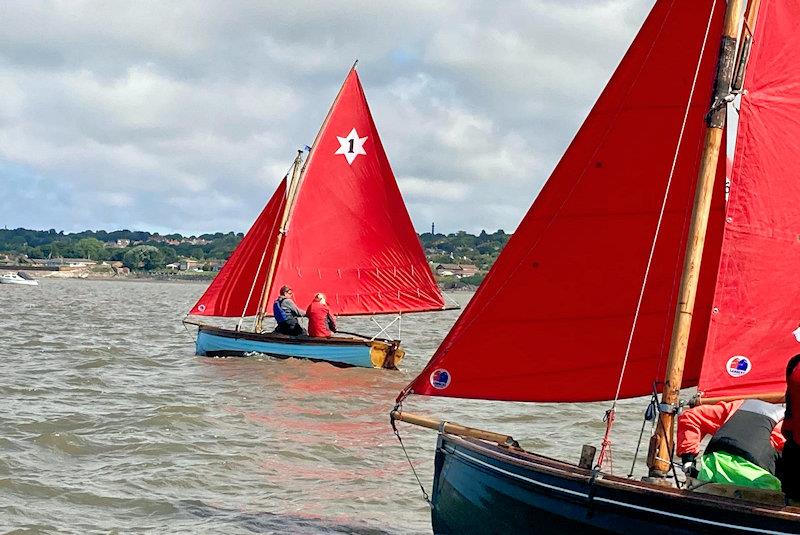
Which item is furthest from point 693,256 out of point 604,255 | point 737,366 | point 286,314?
point 286,314

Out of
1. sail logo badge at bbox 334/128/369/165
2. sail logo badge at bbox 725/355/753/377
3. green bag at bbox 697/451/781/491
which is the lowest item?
green bag at bbox 697/451/781/491

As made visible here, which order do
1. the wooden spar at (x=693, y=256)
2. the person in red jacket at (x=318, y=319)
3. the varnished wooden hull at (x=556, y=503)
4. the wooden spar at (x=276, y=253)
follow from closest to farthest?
the varnished wooden hull at (x=556, y=503)
the wooden spar at (x=693, y=256)
the person in red jacket at (x=318, y=319)
the wooden spar at (x=276, y=253)

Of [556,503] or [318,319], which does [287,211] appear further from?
[556,503]

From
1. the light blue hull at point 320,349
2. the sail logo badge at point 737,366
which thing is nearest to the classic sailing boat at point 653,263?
the sail logo badge at point 737,366

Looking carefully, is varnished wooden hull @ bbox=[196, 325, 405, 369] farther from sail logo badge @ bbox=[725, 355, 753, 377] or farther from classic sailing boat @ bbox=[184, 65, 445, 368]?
sail logo badge @ bbox=[725, 355, 753, 377]

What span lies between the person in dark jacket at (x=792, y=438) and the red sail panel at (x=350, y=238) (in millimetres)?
21578

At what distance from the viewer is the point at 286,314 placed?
2534 cm

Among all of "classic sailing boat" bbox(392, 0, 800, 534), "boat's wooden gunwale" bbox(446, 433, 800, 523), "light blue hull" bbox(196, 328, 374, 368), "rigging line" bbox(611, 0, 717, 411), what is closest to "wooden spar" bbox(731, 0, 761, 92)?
"classic sailing boat" bbox(392, 0, 800, 534)

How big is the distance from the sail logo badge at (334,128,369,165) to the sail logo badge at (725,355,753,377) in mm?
20705

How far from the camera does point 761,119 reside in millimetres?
8172

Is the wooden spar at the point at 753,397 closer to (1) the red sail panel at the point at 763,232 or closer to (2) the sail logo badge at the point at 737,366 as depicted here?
(1) the red sail panel at the point at 763,232

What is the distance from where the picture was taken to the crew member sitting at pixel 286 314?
995 inches

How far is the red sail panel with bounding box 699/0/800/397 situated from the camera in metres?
8.06

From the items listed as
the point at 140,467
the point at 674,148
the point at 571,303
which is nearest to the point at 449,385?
the point at 571,303
